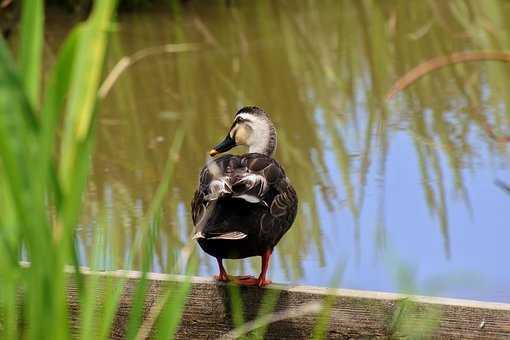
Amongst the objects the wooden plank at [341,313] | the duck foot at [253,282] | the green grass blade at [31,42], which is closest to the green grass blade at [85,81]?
the green grass blade at [31,42]

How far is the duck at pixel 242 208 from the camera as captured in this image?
270cm

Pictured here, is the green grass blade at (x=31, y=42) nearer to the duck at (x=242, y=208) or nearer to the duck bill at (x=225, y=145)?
the duck at (x=242, y=208)

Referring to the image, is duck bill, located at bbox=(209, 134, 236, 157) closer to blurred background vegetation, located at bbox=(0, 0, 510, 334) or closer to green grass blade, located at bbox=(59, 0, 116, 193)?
blurred background vegetation, located at bbox=(0, 0, 510, 334)

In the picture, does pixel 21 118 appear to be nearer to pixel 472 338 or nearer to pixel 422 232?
pixel 472 338

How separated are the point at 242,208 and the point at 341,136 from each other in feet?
8.82

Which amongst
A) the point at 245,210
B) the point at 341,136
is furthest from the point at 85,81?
the point at 341,136

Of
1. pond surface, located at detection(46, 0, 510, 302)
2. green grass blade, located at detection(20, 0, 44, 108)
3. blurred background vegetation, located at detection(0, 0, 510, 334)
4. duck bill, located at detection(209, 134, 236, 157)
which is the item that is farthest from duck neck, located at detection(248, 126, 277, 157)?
green grass blade, located at detection(20, 0, 44, 108)

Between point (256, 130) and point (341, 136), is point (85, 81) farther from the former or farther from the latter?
point (341, 136)

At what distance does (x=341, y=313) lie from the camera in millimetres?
2682

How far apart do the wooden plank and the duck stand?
0.07m

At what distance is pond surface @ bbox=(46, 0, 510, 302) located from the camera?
3910 mm

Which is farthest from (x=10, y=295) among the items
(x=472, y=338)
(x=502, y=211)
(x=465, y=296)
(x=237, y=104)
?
(x=237, y=104)

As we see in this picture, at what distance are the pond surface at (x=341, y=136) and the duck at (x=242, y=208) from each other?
125 millimetres

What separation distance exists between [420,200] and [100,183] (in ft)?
4.92
